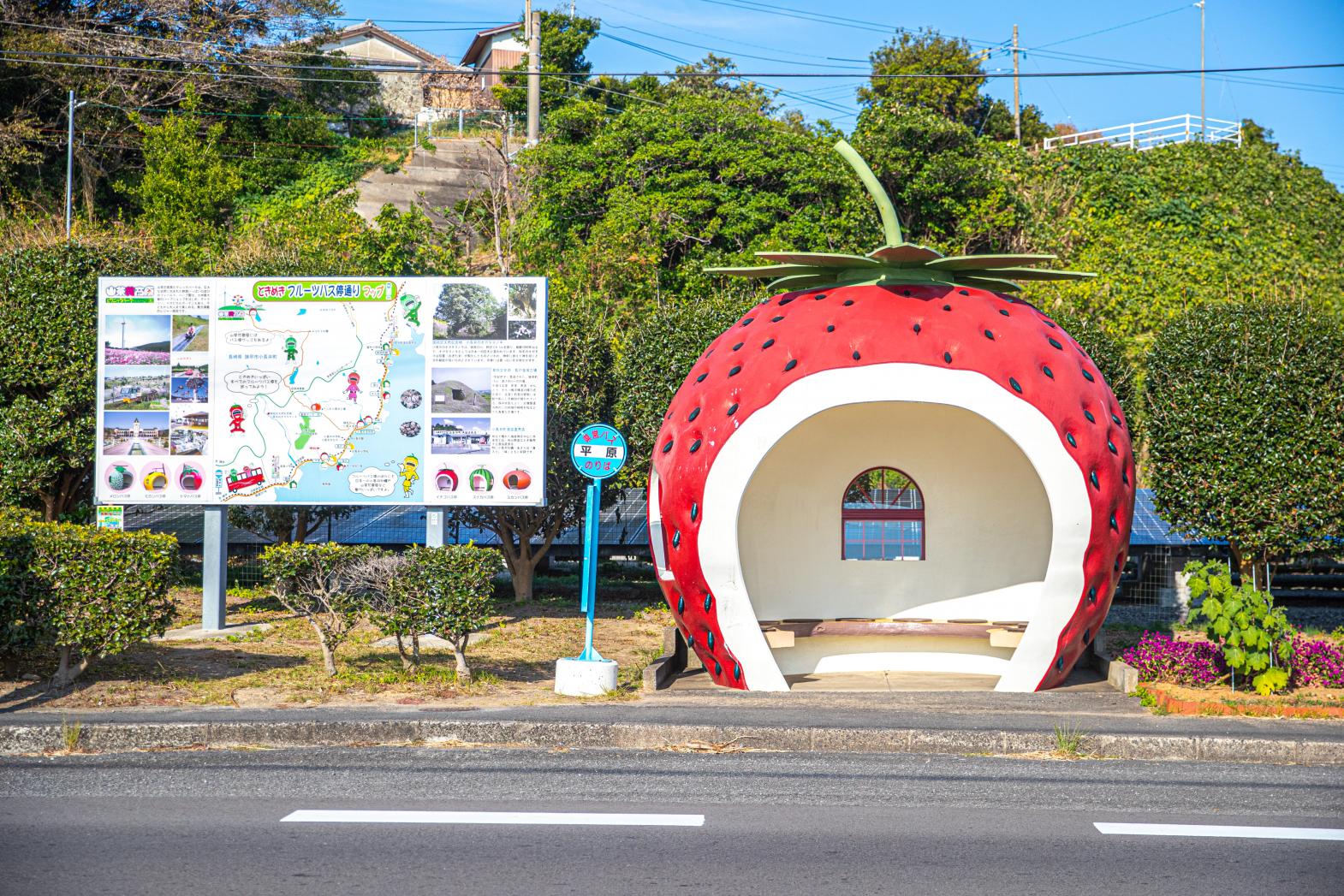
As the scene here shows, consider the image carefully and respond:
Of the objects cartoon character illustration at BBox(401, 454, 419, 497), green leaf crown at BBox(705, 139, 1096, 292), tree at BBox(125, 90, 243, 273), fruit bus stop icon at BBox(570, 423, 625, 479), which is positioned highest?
tree at BBox(125, 90, 243, 273)

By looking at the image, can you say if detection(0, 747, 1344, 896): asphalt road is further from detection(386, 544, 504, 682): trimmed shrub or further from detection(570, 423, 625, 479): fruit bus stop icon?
detection(570, 423, 625, 479): fruit bus stop icon

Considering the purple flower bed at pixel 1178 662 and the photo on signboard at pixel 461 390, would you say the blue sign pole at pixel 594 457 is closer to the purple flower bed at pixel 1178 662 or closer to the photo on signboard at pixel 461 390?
the photo on signboard at pixel 461 390

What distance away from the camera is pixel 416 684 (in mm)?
10812

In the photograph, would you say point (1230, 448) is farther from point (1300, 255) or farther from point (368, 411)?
point (1300, 255)

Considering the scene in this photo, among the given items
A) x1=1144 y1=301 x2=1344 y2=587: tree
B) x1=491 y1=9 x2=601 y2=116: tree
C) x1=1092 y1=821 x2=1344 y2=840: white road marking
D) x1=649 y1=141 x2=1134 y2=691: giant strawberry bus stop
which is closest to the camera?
x1=1092 y1=821 x2=1344 y2=840: white road marking

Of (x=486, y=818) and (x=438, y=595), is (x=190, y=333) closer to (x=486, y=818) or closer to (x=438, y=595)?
(x=438, y=595)

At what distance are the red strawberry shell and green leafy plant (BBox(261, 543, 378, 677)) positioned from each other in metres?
2.86

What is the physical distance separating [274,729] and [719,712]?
3.38 metres

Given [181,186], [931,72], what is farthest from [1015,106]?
[181,186]

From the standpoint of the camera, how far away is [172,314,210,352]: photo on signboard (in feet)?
42.1

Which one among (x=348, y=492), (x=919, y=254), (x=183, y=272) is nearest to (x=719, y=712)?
(x=919, y=254)

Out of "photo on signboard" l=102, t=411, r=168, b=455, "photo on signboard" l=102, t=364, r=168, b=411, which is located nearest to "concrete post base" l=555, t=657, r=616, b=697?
"photo on signboard" l=102, t=411, r=168, b=455

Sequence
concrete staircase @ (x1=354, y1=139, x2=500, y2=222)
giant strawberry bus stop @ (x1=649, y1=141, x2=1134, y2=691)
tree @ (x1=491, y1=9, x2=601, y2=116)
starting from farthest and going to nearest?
1. tree @ (x1=491, y1=9, x2=601, y2=116)
2. concrete staircase @ (x1=354, y1=139, x2=500, y2=222)
3. giant strawberry bus stop @ (x1=649, y1=141, x2=1134, y2=691)

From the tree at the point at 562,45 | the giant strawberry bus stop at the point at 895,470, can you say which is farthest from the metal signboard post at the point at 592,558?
the tree at the point at 562,45
